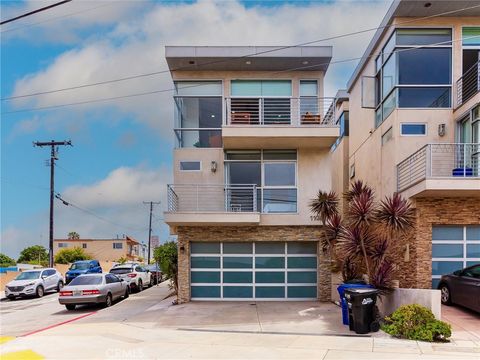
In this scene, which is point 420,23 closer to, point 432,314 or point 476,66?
point 476,66

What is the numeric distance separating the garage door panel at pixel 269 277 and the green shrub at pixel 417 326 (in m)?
6.37

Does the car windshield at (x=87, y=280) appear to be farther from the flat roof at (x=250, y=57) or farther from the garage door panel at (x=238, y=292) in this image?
the flat roof at (x=250, y=57)

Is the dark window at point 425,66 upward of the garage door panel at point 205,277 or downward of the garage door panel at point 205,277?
upward

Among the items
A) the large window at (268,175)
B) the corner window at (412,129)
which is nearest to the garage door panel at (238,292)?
the large window at (268,175)

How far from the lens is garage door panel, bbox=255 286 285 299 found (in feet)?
54.3

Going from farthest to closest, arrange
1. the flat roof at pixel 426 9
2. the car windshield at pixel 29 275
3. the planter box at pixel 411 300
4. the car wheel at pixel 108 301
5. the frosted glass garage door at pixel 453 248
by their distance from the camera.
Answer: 1. the car windshield at pixel 29 275
2. the car wheel at pixel 108 301
3. the flat roof at pixel 426 9
4. the frosted glass garage door at pixel 453 248
5. the planter box at pixel 411 300

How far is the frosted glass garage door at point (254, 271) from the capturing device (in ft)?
54.4

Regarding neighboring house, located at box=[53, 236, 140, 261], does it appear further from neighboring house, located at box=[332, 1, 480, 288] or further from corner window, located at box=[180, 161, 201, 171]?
neighboring house, located at box=[332, 1, 480, 288]

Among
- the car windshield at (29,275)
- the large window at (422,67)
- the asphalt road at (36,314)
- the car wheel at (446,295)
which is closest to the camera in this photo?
the car wheel at (446,295)

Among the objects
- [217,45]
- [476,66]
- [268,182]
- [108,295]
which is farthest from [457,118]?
[108,295]

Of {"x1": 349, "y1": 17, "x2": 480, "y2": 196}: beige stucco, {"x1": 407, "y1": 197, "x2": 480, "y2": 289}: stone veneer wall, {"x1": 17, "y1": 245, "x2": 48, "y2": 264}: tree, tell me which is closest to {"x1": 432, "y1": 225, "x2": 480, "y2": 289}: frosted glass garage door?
{"x1": 407, "y1": 197, "x2": 480, "y2": 289}: stone veneer wall

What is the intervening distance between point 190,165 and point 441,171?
864 centimetres

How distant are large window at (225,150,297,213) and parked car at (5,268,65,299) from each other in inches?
512

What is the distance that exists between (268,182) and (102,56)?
23.5 ft
